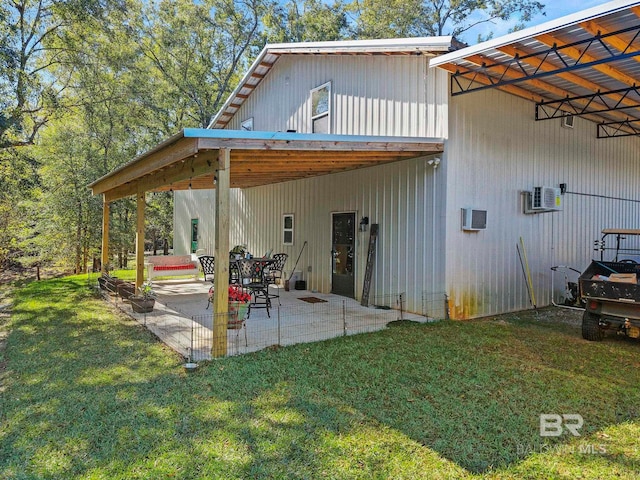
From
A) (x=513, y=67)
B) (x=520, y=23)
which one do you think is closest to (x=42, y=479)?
(x=513, y=67)

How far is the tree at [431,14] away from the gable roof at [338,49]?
11.1m

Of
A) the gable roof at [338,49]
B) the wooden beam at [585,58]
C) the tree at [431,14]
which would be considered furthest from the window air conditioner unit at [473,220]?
the tree at [431,14]

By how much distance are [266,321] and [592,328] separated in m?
4.48

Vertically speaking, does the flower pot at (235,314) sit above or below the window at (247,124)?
below

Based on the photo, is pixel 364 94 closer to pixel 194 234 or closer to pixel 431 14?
pixel 194 234

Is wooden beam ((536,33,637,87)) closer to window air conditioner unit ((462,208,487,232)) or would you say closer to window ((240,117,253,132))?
window air conditioner unit ((462,208,487,232))

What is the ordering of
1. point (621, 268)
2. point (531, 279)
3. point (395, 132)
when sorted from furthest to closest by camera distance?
1. point (531, 279)
2. point (395, 132)
3. point (621, 268)

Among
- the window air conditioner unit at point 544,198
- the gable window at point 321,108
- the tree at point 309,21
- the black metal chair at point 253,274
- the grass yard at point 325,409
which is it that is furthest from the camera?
the tree at point 309,21

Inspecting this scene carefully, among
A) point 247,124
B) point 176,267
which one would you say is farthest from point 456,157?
point 247,124

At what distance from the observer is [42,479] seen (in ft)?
7.50

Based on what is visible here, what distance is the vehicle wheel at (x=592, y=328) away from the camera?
17.0ft

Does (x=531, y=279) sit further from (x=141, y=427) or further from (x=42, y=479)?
(x=42, y=479)

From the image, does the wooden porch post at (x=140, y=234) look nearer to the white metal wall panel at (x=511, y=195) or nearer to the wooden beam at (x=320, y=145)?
the wooden beam at (x=320, y=145)

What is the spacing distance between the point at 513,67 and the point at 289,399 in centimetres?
558
